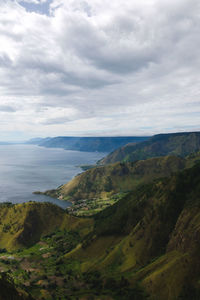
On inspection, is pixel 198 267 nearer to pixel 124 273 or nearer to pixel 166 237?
pixel 166 237

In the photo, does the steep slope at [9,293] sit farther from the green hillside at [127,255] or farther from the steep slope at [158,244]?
the steep slope at [158,244]

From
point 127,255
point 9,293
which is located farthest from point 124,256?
point 9,293

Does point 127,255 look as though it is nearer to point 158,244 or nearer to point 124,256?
point 124,256

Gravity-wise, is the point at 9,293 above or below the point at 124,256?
above

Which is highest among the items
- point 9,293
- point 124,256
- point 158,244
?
point 9,293

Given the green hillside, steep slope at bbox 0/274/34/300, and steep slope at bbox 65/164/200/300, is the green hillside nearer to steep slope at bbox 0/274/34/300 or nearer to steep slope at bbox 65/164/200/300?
steep slope at bbox 65/164/200/300

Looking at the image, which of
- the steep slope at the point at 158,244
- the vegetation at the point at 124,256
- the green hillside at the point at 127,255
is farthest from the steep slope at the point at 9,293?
the steep slope at the point at 158,244

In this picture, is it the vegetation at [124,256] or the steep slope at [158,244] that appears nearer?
the steep slope at [158,244]

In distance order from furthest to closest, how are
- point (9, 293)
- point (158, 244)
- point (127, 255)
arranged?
point (127, 255) < point (158, 244) < point (9, 293)
